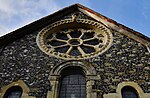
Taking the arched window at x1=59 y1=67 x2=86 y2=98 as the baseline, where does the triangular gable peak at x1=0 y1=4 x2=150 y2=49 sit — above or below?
above

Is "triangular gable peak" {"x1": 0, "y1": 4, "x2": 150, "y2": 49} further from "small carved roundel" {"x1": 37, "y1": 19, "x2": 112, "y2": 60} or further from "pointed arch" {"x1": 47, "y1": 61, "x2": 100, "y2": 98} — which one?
"pointed arch" {"x1": 47, "y1": 61, "x2": 100, "y2": 98}

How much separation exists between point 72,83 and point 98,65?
1232mm

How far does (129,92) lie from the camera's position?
10.9 m

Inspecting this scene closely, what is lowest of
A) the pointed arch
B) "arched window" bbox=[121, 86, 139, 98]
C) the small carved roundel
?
"arched window" bbox=[121, 86, 139, 98]

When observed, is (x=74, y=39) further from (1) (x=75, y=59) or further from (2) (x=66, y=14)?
(1) (x=75, y=59)

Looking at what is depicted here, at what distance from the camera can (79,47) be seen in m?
13.7

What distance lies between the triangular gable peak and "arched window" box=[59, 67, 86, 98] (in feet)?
10.4

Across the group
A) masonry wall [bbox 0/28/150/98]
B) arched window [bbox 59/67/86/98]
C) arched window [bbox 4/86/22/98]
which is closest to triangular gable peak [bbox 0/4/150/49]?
masonry wall [bbox 0/28/150/98]

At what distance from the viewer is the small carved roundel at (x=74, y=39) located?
1306 cm

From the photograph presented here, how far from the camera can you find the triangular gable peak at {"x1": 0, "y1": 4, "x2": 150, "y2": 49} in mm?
13374

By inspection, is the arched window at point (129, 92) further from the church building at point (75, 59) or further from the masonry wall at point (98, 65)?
the masonry wall at point (98, 65)

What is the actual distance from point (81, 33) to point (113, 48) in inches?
100

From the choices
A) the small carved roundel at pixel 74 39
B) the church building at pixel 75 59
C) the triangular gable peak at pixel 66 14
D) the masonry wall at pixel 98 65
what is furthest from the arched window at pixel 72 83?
the triangular gable peak at pixel 66 14

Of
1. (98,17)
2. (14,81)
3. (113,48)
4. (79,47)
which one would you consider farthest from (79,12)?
(14,81)
